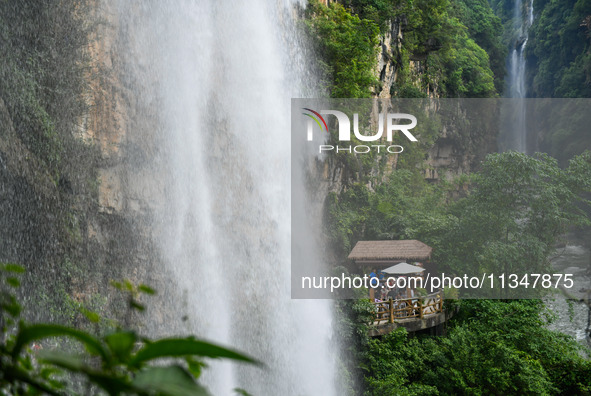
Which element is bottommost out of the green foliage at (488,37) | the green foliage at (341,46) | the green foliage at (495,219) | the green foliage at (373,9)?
the green foliage at (495,219)

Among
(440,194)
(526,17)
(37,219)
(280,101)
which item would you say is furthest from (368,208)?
(526,17)

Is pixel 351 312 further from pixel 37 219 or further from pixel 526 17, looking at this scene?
pixel 526 17

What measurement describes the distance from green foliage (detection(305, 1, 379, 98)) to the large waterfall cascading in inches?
49.1

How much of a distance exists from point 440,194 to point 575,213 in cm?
345

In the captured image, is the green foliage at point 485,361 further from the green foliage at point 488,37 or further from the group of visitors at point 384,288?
the green foliage at point 488,37

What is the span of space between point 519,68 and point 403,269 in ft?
72.4

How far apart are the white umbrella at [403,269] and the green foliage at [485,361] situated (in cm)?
203

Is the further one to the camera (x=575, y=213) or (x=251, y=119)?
(x=575, y=213)

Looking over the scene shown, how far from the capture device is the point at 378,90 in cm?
1658

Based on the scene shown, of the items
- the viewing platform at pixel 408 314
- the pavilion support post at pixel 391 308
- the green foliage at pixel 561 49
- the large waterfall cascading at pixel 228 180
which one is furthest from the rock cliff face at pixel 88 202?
the green foliage at pixel 561 49

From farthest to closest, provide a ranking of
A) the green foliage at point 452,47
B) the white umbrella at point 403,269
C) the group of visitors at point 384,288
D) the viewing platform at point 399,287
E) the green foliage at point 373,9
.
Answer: the green foliage at point 452,47 < the green foliage at point 373,9 < the white umbrella at point 403,269 < the group of visitors at point 384,288 < the viewing platform at point 399,287

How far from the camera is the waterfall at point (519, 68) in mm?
28781

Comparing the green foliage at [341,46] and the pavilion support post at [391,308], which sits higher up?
the green foliage at [341,46]

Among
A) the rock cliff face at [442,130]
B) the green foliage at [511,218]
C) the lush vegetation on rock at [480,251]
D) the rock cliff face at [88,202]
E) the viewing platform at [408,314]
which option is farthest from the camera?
the rock cliff face at [442,130]
